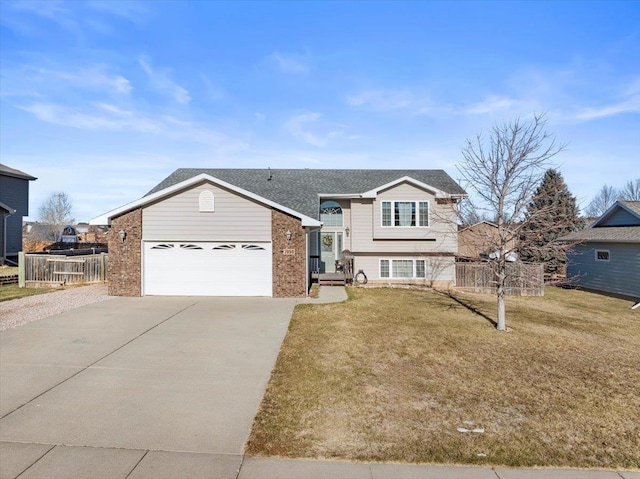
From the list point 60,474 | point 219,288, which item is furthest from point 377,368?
point 219,288

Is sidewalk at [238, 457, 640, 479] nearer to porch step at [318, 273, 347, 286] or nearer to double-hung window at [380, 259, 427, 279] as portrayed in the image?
porch step at [318, 273, 347, 286]

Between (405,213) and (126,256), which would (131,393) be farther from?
(405,213)

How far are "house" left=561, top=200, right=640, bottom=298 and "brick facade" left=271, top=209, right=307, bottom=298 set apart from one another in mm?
11518

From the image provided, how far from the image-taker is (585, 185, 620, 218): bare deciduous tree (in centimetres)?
5602

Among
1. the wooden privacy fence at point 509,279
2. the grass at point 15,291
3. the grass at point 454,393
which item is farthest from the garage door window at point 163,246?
the wooden privacy fence at point 509,279

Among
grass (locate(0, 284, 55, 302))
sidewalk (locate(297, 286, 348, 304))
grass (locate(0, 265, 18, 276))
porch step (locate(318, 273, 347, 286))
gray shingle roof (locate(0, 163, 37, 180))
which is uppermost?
gray shingle roof (locate(0, 163, 37, 180))

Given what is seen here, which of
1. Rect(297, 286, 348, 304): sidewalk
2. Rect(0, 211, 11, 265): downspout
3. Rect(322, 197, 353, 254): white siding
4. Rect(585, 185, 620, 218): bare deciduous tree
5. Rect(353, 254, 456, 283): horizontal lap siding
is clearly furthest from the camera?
Rect(585, 185, 620, 218): bare deciduous tree

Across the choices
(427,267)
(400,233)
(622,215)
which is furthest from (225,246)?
(622,215)

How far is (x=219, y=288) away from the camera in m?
13.6

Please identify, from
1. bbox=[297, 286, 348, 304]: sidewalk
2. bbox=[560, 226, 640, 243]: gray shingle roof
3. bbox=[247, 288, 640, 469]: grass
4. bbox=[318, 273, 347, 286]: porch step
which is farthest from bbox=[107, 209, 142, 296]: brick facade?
bbox=[560, 226, 640, 243]: gray shingle roof

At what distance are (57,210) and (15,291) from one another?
65841 mm

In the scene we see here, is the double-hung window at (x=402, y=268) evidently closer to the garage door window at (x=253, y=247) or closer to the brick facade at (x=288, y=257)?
the brick facade at (x=288, y=257)

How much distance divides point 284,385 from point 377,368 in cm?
186

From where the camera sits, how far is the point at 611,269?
16516 mm
